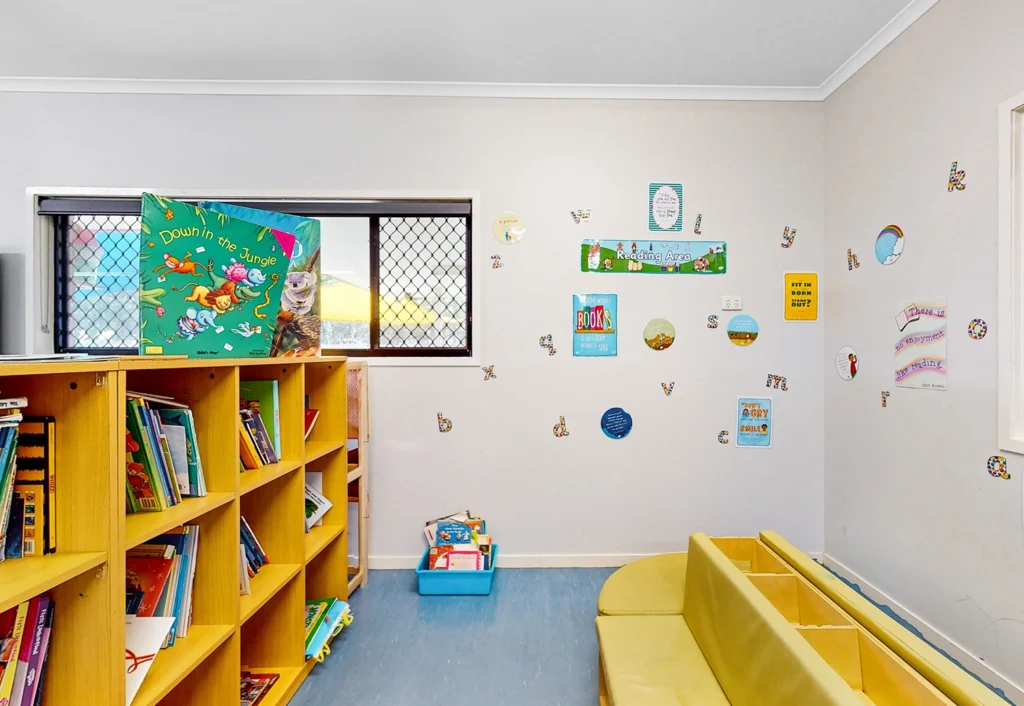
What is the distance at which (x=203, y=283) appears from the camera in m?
1.45

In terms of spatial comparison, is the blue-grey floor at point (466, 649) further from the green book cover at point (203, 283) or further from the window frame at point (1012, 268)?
the window frame at point (1012, 268)

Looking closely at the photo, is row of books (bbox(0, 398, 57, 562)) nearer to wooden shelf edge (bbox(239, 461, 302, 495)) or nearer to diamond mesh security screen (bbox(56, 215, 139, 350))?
wooden shelf edge (bbox(239, 461, 302, 495))

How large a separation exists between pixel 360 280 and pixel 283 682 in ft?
5.87

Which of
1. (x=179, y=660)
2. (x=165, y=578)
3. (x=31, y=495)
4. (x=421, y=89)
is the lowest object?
(x=179, y=660)

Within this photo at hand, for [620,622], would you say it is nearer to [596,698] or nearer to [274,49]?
Answer: [596,698]

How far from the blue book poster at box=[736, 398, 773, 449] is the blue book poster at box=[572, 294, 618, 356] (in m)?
0.75

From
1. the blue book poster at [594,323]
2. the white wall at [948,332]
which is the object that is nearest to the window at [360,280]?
the blue book poster at [594,323]

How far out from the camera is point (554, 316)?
8.57ft

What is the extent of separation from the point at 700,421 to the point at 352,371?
5.87 feet

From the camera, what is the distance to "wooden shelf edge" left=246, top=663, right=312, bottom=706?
1520 mm

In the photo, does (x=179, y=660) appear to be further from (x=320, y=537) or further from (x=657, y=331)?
(x=657, y=331)

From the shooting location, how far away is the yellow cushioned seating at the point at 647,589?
1.66m

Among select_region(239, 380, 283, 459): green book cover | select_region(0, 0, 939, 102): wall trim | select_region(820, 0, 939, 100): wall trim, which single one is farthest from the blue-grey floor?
select_region(820, 0, 939, 100): wall trim

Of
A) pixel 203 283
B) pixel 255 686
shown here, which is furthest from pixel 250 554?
pixel 203 283
